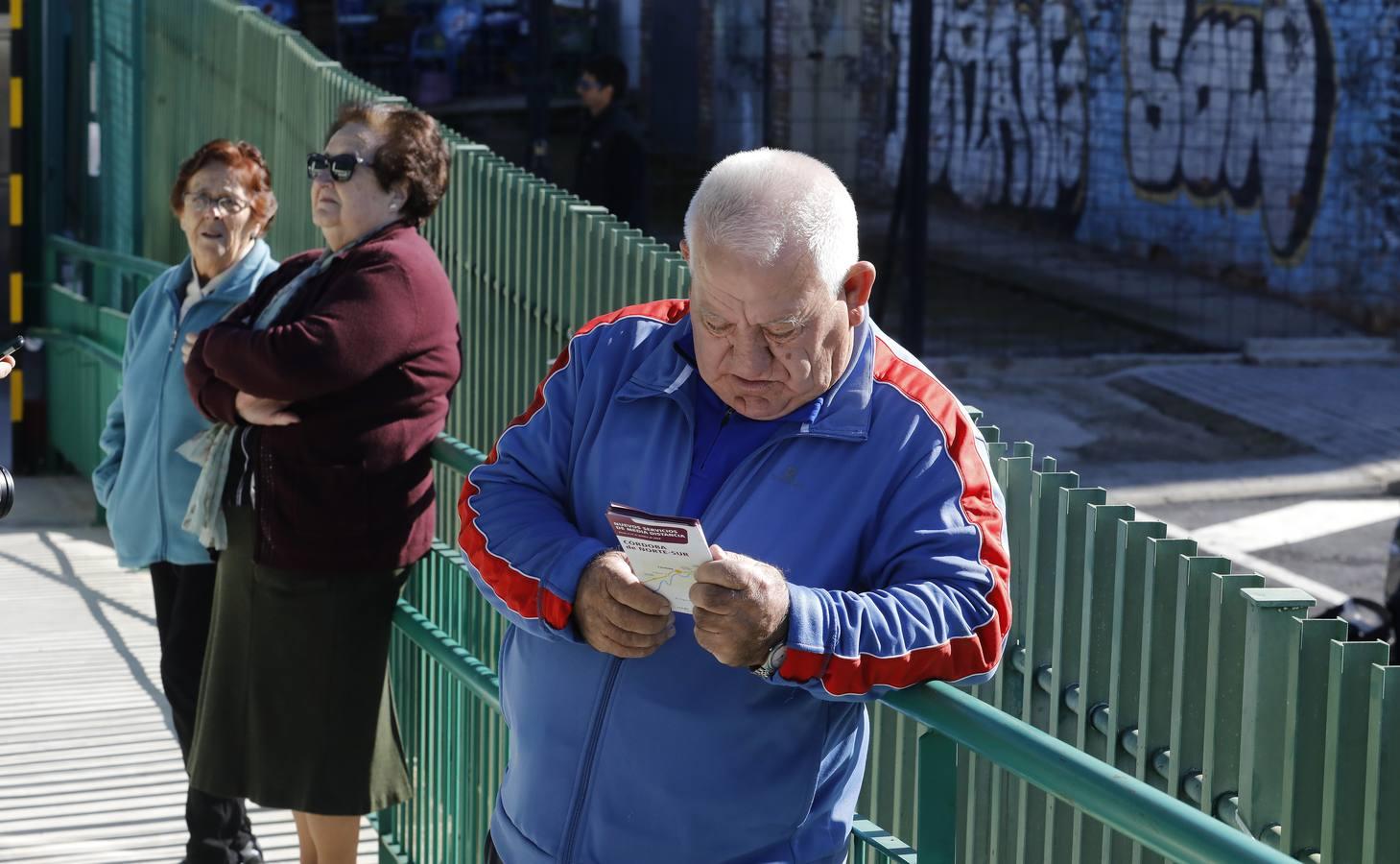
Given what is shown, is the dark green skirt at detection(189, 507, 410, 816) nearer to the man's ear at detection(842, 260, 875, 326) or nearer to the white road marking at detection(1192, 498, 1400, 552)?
the man's ear at detection(842, 260, 875, 326)

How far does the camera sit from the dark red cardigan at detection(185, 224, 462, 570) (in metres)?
4.05

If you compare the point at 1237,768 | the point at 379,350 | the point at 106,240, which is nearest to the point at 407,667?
the point at 379,350

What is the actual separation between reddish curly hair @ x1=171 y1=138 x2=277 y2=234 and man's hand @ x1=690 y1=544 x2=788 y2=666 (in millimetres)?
2962

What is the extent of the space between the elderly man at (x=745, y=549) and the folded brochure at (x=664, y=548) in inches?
1.2

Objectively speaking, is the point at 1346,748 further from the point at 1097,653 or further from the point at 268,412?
the point at 268,412

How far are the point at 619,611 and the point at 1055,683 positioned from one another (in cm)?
81

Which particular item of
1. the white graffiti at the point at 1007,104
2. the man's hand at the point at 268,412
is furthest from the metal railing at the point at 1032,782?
the white graffiti at the point at 1007,104

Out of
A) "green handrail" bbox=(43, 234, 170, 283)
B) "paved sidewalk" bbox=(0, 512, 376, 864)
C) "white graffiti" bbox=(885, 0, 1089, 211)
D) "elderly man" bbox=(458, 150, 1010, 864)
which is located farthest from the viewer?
"white graffiti" bbox=(885, 0, 1089, 211)

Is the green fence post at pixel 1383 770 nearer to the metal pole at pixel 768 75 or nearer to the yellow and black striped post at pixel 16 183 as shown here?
the yellow and black striped post at pixel 16 183

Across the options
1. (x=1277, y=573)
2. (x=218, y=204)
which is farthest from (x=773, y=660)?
(x=1277, y=573)

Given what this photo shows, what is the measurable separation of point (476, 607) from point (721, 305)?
1.92 metres

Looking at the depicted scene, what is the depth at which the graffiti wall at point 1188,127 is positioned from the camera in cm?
1630

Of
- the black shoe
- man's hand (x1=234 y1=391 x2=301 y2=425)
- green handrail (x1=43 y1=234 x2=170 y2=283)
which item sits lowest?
the black shoe

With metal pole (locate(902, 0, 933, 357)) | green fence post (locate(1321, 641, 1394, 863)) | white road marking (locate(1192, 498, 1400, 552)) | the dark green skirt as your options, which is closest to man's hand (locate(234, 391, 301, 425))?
the dark green skirt
